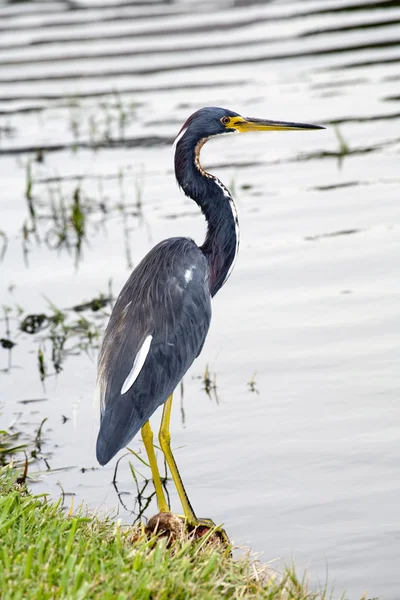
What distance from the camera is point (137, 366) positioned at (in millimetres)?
5289

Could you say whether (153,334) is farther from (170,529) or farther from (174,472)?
(170,529)

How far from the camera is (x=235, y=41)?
1698 cm

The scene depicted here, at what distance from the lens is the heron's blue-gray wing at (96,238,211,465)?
17.3 feet

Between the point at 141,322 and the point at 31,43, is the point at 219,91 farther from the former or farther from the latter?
the point at 141,322

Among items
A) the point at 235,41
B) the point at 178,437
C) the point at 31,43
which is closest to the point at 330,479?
the point at 178,437

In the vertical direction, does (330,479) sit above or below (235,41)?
below

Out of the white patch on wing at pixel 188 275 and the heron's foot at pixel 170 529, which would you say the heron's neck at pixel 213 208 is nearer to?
the white patch on wing at pixel 188 275

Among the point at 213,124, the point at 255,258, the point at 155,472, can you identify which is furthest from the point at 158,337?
the point at 255,258

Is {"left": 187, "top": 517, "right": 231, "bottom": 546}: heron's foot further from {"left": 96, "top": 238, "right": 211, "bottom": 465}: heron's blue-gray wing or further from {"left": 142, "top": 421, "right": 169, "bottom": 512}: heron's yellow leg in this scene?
{"left": 96, "top": 238, "right": 211, "bottom": 465}: heron's blue-gray wing

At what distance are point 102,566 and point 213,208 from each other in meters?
2.66

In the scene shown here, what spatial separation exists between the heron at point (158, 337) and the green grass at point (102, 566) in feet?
2.26

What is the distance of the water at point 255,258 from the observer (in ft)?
19.3

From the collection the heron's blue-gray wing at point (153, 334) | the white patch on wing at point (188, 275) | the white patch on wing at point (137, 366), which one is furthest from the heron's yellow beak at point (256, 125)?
the white patch on wing at point (137, 366)

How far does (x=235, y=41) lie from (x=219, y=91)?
347cm
